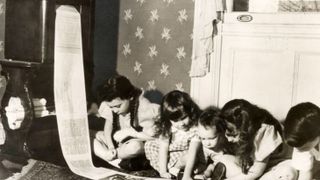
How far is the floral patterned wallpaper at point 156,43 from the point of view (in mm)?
1843

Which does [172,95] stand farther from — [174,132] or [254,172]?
[254,172]

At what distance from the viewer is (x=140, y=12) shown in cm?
196

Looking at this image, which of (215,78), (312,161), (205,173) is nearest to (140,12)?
(215,78)

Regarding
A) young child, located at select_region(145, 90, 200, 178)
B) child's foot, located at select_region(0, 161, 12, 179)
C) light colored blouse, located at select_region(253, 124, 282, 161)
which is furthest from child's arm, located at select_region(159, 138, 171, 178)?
child's foot, located at select_region(0, 161, 12, 179)

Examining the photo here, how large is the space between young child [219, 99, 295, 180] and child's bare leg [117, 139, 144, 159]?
0.29 metres

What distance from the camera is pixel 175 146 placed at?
4.72 ft

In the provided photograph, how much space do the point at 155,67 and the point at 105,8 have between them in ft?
1.27

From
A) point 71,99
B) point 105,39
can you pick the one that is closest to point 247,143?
point 71,99

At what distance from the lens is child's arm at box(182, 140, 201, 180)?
4.46 feet

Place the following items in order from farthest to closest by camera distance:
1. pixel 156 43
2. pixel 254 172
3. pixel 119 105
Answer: pixel 156 43 → pixel 119 105 → pixel 254 172

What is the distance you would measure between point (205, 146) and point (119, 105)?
343mm

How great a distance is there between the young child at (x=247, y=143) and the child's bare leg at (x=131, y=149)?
289 mm

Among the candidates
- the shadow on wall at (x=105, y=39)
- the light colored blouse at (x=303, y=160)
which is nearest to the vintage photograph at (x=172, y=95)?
the light colored blouse at (x=303, y=160)

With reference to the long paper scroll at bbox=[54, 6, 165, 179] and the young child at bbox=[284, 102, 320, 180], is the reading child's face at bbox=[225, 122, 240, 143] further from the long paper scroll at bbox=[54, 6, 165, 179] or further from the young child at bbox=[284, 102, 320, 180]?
the long paper scroll at bbox=[54, 6, 165, 179]
